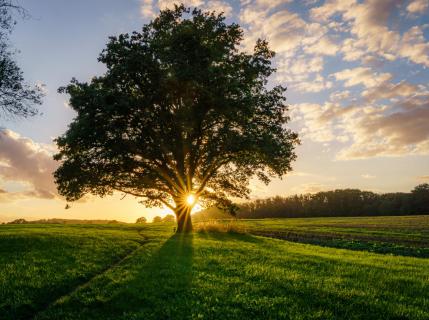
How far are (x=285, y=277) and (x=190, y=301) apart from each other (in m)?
5.19

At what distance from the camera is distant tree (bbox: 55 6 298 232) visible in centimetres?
3359

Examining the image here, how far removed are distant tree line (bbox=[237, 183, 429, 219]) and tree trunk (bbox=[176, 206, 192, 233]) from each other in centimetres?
10716

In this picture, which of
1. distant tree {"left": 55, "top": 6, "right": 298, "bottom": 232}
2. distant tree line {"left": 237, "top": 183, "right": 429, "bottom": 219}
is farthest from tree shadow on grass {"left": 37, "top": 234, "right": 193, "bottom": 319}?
distant tree line {"left": 237, "top": 183, "right": 429, "bottom": 219}

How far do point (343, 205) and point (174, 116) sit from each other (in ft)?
450

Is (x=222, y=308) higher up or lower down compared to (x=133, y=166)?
lower down

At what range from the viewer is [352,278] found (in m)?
14.9

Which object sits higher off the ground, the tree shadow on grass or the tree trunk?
the tree trunk

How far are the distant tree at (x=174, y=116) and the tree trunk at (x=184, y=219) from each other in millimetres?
178

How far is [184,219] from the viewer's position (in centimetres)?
4088

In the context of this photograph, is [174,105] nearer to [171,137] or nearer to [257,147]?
[171,137]

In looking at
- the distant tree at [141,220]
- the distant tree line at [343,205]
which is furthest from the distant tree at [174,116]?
the distant tree line at [343,205]

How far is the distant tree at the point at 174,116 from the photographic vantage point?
1323 inches

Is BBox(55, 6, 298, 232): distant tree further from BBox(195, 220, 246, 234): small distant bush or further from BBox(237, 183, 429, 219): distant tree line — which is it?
BBox(237, 183, 429, 219): distant tree line

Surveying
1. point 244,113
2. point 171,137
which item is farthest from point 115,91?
point 244,113
